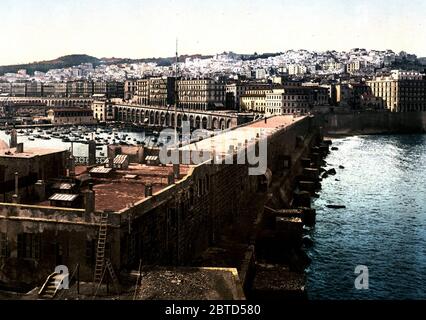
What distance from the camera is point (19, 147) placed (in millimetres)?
25641

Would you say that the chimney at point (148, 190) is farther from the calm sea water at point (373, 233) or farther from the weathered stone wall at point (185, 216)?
the calm sea water at point (373, 233)

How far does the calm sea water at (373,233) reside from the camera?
98.9 ft

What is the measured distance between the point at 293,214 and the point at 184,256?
14176 millimetres

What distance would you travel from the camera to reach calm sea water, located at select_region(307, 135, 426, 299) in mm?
30156

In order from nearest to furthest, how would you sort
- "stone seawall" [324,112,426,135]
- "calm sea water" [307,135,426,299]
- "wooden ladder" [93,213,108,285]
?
"wooden ladder" [93,213,108,285], "calm sea water" [307,135,426,299], "stone seawall" [324,112,426,135]

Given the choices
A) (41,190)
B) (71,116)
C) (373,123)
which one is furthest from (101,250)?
(71,116)

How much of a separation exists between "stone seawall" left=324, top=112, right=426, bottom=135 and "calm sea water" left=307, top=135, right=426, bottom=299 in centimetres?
5683

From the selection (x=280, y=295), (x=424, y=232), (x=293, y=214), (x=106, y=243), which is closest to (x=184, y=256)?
(x=280, y=295)

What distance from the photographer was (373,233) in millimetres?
41188

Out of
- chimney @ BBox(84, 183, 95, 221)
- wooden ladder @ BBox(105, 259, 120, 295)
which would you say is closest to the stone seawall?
chimney @ BBox(84, 183, 95, 221)

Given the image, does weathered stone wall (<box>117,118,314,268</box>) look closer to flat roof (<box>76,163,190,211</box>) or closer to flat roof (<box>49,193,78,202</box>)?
flat roof (<box>76,163,190,211</box>)

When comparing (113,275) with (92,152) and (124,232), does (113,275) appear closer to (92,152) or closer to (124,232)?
(124,232)

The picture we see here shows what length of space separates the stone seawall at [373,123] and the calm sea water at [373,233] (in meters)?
56.8

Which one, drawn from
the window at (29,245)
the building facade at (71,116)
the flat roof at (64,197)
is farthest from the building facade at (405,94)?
the window at (29,245)
